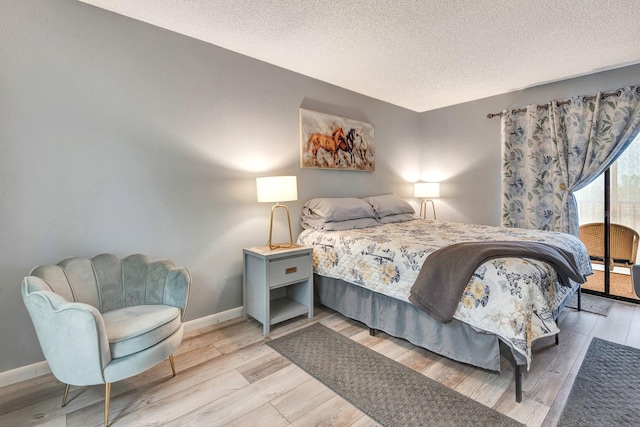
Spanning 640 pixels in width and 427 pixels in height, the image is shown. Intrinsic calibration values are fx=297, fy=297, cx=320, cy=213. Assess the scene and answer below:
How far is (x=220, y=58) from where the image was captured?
255 centimetres

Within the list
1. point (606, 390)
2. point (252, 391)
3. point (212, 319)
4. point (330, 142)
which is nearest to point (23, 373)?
point (212, 319)

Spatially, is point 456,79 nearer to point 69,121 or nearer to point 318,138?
point 318,138

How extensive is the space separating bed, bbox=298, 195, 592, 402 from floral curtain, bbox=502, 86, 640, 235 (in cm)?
97

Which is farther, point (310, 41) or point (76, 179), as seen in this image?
point (310, 41)

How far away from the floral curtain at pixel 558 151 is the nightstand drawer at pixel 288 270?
2691 mm

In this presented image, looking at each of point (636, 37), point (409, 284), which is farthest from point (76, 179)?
point (636, 37)

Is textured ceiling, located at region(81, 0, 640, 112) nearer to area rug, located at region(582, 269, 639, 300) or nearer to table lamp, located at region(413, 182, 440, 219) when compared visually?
table lamp, located at region(413, 182, 440, 219)

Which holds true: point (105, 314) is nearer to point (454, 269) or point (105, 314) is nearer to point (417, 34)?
point (454, 269)

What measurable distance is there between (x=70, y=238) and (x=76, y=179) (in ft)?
1.28

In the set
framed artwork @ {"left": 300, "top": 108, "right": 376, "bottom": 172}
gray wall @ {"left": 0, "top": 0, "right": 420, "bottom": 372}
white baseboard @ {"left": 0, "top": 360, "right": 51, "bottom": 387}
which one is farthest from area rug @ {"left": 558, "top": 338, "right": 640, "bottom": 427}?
white baseboard @ {"left": 0, "top": 360, "right": 51, "bottom": 387}

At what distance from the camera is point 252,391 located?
1688 millimetres

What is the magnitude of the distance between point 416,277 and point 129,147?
2226mm

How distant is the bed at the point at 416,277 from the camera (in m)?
1.58

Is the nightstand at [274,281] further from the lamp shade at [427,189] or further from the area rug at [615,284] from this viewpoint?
the area rug at [615,284]
